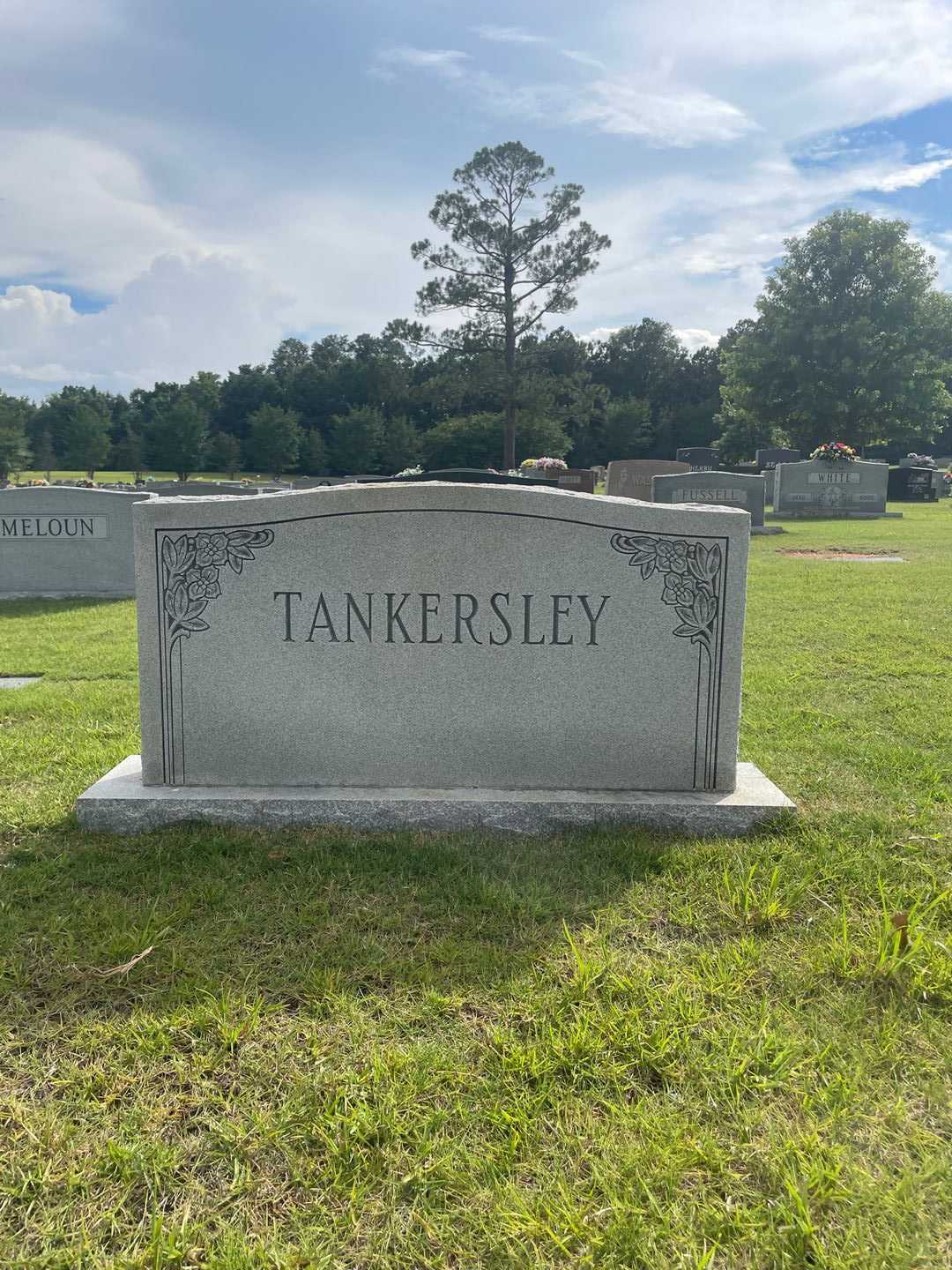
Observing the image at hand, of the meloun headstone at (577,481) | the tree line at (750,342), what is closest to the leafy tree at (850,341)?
the tree line at (750,342)

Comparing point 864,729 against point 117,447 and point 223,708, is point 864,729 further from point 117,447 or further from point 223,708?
point 117,447

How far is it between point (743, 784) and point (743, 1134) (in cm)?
167

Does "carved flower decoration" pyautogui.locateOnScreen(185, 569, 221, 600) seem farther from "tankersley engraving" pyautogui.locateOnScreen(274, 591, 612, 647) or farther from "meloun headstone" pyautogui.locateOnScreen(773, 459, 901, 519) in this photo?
"meloun headstone" pyautogui.locateOnScreen(773, 459, 901, 519)

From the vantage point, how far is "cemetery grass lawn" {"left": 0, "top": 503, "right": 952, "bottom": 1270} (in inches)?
57.6

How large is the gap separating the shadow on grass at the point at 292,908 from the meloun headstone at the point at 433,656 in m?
0.20

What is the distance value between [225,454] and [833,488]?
126ft

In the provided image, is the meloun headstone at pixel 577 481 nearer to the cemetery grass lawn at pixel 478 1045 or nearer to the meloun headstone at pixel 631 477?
the meloun headstone at pixel 631 477

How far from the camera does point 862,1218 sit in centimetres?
147

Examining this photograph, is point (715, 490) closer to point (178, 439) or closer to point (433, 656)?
point (433, 656)

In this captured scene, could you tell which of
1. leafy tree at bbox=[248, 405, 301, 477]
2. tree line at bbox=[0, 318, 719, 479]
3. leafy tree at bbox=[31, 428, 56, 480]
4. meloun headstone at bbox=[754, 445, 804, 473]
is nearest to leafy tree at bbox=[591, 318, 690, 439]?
tree line at bbox=[0, 318, 719, 479]

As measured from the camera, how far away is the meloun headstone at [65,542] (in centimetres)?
896

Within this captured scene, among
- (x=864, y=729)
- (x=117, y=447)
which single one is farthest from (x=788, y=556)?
(x=117, y=447)

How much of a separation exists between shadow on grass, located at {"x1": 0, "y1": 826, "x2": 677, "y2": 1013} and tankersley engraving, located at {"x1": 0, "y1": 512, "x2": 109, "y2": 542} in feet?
22.4

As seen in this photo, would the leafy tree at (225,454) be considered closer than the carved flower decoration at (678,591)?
No
